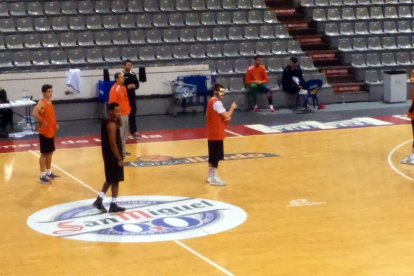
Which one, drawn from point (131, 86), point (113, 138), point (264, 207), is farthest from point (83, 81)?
point (264, 207)

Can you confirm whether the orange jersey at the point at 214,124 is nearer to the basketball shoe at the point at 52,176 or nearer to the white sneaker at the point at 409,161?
the basketball shoe at the point at 52,176

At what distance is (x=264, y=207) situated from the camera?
47.5 feet

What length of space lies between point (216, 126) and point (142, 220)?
2835 mm

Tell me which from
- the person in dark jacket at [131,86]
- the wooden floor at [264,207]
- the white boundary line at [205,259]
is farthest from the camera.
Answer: the person in dark jacket at [131,86]

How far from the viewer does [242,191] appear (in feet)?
51.4

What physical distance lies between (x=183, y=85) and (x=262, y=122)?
2501 mm

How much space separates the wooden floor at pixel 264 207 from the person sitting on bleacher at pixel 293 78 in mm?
3517

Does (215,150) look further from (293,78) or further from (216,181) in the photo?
(293,78)

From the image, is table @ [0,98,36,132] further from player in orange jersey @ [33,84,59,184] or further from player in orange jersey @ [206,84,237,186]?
player in orange jersey @ [206,84,237,186]

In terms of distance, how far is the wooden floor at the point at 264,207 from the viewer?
448 inches

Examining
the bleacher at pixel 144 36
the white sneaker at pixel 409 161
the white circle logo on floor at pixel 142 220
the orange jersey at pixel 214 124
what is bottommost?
the white circle logo on floor at pixel 142 220

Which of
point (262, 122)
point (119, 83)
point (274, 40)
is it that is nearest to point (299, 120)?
point (262, 122)

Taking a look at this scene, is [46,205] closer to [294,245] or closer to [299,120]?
[294,245]

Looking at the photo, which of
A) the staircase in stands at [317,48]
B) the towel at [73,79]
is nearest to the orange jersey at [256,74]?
the staircase in stands at [317,48]
